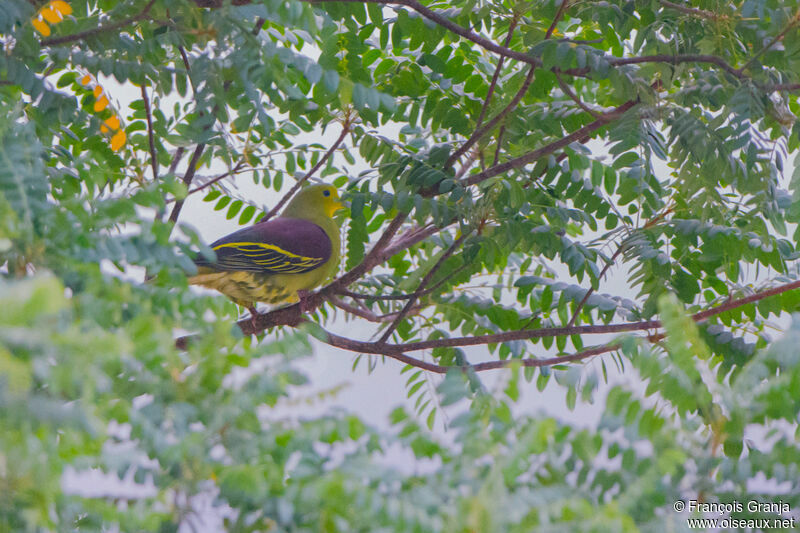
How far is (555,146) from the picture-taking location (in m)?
1.63

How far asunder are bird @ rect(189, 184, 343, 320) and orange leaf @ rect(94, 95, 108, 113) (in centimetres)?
44

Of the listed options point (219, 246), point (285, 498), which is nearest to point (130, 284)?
point (285, 498)

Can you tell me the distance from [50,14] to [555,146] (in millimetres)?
997

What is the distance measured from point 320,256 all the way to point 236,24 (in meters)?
1.50

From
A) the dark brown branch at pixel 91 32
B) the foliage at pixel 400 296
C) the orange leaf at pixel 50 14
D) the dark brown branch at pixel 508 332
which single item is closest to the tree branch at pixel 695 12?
the foliage at pixel 400 296

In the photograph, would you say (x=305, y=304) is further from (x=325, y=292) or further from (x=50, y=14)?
(x=50, y=14)

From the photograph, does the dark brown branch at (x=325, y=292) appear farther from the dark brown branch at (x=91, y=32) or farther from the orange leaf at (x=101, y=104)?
the dark brown branch at (x=91, y=32)

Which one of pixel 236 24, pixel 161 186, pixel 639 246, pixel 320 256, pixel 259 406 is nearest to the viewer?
pixel 259 406

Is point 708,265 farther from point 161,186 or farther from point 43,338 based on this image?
point 43,338

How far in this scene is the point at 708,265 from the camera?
1828mm

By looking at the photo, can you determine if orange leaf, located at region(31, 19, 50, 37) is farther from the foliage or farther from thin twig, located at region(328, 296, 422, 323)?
thin twig, located at region(328, 296, 422, 323)

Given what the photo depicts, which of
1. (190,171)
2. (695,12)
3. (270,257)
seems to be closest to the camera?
(695,12)

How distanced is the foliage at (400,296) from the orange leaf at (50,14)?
2cm

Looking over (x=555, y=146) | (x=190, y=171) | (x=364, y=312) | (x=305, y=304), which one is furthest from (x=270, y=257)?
(x=555, y=146)
